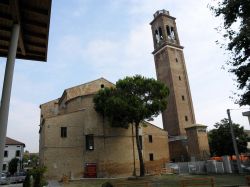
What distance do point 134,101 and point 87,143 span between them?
10016mm

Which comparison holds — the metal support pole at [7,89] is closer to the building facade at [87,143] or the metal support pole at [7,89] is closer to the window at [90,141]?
the building facade at [87,143]

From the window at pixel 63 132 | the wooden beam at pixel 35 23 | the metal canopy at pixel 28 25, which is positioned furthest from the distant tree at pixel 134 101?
the wooden beam at pixel 35 23

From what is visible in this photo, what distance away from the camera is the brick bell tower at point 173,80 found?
48.9 m

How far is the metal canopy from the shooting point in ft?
15.0

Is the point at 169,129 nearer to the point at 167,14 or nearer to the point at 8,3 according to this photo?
the point at 167,14

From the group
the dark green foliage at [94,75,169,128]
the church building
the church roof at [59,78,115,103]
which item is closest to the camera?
the dark green foliage at [94,75,169,128]

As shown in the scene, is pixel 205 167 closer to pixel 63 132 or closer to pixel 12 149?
pixel 63 132

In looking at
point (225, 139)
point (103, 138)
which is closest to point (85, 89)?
point (103, 138)

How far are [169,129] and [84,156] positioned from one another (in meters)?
19.6

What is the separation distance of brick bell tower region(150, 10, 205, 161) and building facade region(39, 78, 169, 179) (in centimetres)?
557

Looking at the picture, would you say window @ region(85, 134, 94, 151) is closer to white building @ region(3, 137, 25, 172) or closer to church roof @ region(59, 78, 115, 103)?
church roof @ region(59, 78, 115, 103)

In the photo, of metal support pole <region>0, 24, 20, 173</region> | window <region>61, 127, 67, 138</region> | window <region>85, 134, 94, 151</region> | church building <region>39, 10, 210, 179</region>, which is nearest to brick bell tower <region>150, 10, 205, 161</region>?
church building <region>39, 10, 210, 179</region>

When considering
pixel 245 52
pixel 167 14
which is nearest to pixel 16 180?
pixel 245 52

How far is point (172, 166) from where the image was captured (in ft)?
140
